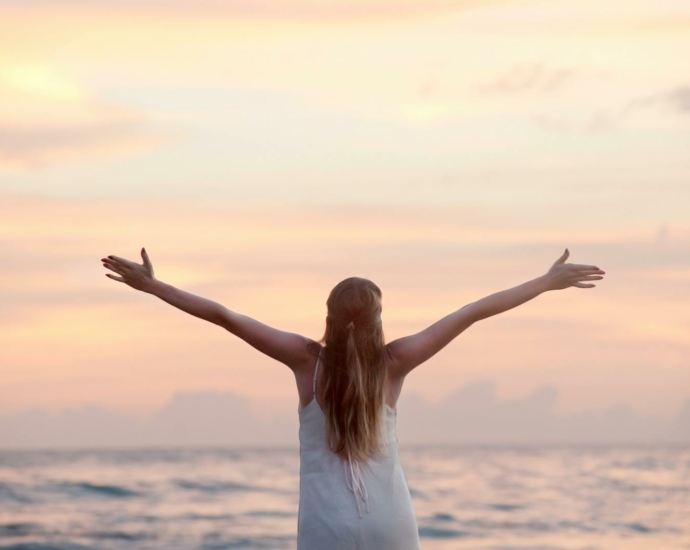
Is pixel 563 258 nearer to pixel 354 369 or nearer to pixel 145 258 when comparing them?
pixel 354 369

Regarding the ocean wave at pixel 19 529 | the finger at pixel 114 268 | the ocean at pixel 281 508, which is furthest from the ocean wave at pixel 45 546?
the finger at pixel 114 268

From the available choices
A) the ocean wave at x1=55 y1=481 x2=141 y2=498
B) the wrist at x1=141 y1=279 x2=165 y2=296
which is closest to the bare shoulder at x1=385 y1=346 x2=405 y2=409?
the wrist at x1=141 y1=279 x2=165 y2=296

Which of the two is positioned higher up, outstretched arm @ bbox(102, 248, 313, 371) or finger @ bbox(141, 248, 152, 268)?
finger @ bbox(141, 248, 152, 268)

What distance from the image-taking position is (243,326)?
378 centimetres

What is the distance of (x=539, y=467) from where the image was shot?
120 feet

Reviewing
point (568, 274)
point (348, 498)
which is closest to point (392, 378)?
point (348, 498)

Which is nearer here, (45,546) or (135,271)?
(135,271)

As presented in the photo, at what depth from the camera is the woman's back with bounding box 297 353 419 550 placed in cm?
371

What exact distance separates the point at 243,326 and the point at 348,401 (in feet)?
1.54

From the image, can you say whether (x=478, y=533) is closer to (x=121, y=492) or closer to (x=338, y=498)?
(x=121, y=492)

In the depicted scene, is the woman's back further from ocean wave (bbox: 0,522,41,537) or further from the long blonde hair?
ocean wave (bbox: 0,522,41,537)

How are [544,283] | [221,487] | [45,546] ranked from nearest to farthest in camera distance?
[544,283] < [45,546] < [221,487]

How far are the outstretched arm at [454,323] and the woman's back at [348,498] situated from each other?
8.0 inches

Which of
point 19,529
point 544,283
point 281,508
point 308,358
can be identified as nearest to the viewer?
point 308,358
